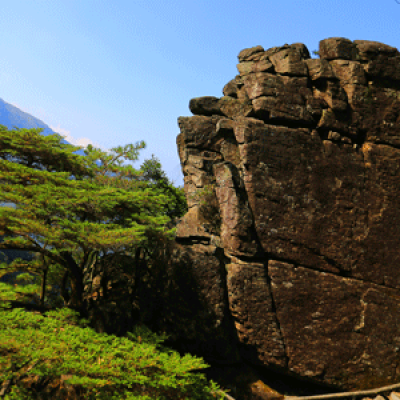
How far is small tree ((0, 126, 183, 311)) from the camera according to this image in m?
9.64

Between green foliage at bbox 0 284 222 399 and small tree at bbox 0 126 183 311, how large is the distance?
2.16 metres

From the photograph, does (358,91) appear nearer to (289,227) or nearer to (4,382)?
(289,227)

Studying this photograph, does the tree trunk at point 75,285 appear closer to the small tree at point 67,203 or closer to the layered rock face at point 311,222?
the small tree at point 67,203

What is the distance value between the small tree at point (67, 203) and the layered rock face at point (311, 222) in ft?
7.93

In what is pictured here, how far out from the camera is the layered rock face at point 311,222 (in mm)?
10820

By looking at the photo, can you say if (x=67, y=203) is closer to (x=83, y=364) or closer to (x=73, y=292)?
(x=73, y=292)

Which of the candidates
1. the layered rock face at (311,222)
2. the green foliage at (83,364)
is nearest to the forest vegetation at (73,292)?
the green foliage at (83,364)

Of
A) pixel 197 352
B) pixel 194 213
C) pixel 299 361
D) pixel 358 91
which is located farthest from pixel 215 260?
pixel 358 91

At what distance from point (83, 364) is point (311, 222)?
808 centimetres

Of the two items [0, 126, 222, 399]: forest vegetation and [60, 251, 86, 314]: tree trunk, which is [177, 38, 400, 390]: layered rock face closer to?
[0, 126, 222, 399]: forest vegetation

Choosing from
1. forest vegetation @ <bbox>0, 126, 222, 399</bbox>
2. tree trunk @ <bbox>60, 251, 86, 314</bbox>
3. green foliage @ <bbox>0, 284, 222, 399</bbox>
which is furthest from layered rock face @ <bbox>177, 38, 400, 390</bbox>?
tree trunk @ <bbox>60, 251, 86, 314</bbox>

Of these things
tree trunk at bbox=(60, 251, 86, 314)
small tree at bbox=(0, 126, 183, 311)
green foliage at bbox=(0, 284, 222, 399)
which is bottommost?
green foliage at bbox=(0, 284, 222, 399)

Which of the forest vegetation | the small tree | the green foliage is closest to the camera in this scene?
the green foliage

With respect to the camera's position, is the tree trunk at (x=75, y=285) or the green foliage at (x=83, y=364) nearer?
the green foliage at (x=83, y=364)
